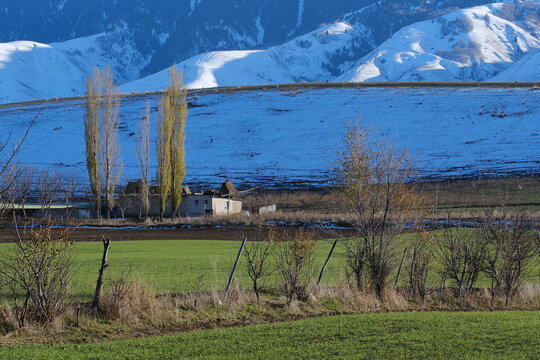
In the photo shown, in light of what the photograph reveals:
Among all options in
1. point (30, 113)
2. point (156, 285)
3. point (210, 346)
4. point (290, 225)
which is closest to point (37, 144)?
point (30, 113)

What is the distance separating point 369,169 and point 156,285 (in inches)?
283

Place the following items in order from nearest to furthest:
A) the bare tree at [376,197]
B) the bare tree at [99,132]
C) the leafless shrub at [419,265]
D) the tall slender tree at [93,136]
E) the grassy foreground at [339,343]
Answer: the grassy foreground at [339,343] < the bare tree at [376,197] < the leafless shrub at [419,265] < the tall slender tree at [93,136] < the bare tree at [99,132]

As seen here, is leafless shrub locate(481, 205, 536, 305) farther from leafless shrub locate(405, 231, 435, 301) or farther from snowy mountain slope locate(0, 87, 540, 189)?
snowy mountain slope locate(0, 87, 540, 189)

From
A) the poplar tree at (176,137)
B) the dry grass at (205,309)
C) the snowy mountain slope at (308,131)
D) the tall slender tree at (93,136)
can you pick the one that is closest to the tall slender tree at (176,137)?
the poplar tree at (176,137)

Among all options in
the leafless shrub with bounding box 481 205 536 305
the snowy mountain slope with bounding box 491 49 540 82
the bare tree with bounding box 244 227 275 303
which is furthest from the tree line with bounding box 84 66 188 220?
the snowy mountain slope with bounding box 491 49 540 82

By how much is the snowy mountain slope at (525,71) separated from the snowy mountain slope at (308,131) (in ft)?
280

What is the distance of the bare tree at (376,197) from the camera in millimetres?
15086

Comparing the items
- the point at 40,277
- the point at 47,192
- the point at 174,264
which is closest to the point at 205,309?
the point at 40,277

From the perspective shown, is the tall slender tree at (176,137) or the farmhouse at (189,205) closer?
the tall slender tree at (176,137)

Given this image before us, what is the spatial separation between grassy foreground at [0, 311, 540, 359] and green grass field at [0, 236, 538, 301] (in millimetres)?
3928

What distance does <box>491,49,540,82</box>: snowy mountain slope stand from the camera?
563 ft

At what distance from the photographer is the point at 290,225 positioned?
42281 mm

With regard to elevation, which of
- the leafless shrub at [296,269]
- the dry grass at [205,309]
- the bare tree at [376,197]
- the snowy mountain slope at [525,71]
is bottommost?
the dry grass at [205,309]

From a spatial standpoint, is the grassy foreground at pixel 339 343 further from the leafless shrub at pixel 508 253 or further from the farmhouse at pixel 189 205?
the farmhouse at pixel 189 205
